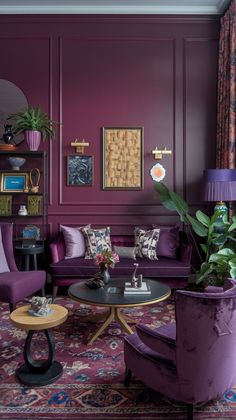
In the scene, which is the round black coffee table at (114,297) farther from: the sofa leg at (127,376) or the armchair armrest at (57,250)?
the armchair armrest at (57,250)

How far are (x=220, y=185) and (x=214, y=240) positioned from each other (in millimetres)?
647

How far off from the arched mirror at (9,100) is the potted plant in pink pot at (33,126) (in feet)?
0.69

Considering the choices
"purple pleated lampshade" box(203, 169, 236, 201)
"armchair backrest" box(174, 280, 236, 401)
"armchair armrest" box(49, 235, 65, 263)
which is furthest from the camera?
"armchair armrest" box(49, 235, 65, 263)

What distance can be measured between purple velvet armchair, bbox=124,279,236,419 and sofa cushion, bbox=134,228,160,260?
2301mm

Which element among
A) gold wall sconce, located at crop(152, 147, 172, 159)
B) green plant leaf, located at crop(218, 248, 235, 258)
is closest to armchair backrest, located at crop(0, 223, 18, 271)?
gold wall sconce, located at crop(152, 147, 172, 159)

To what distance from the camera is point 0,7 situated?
4574mm

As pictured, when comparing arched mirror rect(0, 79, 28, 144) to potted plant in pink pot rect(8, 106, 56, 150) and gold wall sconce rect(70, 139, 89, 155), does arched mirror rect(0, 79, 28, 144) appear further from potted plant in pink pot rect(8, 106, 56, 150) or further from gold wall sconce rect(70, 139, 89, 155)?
gold wall sconce rect(70, 139, 89, 155)

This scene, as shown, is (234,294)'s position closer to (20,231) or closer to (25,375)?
(25,375)

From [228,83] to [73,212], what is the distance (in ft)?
8.73

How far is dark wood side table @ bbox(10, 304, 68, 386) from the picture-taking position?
221 centimetres

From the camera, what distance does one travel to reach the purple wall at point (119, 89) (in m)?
4.65

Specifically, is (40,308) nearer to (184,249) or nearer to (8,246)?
Answer: (8,246)

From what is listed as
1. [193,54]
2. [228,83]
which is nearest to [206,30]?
[193,54]

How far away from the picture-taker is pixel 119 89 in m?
4.68
